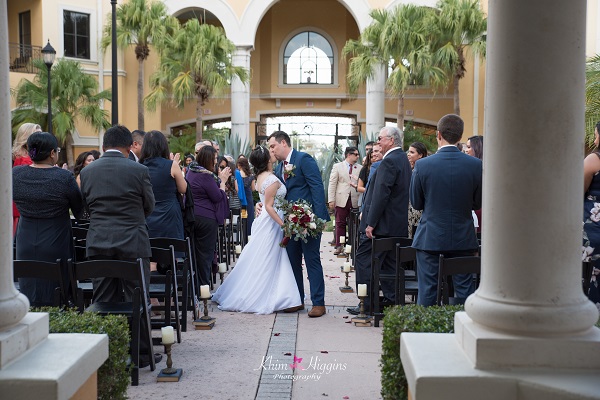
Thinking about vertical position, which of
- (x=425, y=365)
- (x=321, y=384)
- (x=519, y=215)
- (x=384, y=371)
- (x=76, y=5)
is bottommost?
(x=321, y=384)

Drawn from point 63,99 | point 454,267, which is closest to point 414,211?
point 454,267

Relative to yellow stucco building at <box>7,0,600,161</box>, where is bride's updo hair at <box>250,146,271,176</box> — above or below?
below

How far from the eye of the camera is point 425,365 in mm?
3242

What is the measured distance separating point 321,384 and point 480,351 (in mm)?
2959

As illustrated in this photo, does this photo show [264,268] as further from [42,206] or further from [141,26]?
[141,26]

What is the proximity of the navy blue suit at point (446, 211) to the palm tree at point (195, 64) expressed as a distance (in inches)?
866

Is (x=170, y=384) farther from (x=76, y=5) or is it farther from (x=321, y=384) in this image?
(x=76, y=5)

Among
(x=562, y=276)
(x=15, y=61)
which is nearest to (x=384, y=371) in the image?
(x=562, y=276)

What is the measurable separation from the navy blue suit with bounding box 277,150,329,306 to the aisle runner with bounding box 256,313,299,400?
1.69 ft

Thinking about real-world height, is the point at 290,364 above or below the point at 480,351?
below

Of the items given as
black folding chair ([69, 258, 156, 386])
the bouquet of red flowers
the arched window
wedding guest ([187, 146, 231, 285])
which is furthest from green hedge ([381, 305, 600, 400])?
the arched window

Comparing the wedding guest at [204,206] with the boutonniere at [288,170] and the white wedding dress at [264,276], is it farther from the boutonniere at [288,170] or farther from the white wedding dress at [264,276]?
the boutonniere at [288,170]

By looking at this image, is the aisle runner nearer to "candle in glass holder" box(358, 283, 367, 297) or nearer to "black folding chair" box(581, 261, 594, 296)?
"candle in glass holder" box(358, 283, 367, 297)

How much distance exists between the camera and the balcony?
28922 millimetres
